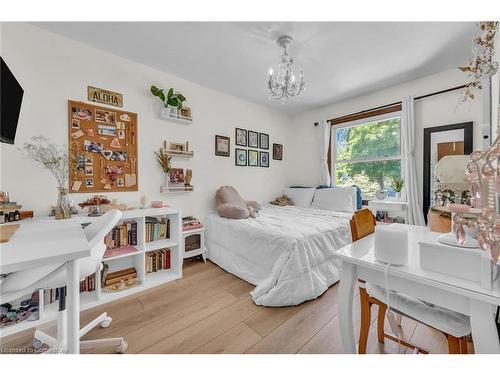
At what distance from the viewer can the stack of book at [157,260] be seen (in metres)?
2.21

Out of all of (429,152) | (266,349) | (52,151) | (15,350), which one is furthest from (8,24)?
Answer: (429,152)

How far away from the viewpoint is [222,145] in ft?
10.2

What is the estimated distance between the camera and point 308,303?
1762 mm

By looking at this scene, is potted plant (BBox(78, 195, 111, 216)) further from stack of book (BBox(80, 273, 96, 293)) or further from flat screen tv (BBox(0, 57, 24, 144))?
flat screen tv (BBox(0, 57, 24, 144))

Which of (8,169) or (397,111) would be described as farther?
(397,111)

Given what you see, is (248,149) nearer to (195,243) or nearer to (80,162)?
(195,243)

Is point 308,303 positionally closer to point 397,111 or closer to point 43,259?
point 43,259

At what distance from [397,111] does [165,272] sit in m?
3.76

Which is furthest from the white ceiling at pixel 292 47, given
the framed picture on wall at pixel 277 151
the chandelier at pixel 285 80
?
the framed picture on wall at pixel 277 151

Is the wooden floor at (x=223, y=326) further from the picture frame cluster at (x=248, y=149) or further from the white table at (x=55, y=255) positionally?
the picture frame cluster at (x=248, y=149)

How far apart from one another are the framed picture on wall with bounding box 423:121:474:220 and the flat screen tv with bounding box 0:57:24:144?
13.1ft

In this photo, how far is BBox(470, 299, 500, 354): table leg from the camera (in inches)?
25.9

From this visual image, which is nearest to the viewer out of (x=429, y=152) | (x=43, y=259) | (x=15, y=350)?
(x=43, y=259)

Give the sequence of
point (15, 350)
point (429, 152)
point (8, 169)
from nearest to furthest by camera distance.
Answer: point (15, 350) < point (8, 169) < point (429, 152)
